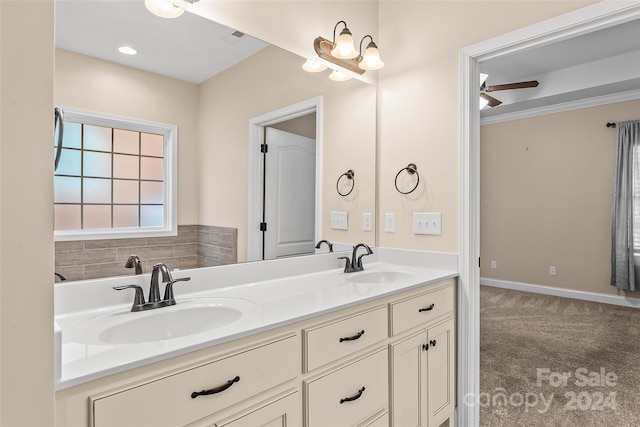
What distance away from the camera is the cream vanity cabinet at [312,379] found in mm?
828

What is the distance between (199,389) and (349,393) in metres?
0.61

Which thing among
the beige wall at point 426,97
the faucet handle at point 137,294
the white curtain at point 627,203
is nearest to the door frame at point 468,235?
the beige wall at point 426,97

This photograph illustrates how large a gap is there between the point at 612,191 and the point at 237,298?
488cm

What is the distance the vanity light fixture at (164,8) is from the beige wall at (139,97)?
0.77 ft

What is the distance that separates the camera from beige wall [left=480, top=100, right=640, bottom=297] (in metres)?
4.48

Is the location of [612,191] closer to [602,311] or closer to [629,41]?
[602,311]

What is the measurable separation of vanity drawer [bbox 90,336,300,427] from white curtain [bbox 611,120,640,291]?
4760 millimetres

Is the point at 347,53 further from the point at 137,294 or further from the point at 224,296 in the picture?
the point at 137,294

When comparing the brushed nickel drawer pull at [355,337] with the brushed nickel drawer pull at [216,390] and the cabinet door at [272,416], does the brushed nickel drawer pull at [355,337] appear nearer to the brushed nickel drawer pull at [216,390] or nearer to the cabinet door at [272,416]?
the cabinet door at [272,416]

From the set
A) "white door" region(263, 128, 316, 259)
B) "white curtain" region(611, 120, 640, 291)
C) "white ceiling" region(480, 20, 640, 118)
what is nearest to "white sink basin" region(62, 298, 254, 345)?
"white door" region(263, 128, 316, 259)

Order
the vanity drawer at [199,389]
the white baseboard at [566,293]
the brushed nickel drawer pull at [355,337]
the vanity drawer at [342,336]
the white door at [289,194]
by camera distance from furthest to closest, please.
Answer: the white baseboard at [566,293] → the white door at [289,194] → the brushed nickel drawer pull at [355,337] → the vanity drawer at [342,336] → the vanity drawer at [199,389]

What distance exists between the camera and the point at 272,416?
1.08 m

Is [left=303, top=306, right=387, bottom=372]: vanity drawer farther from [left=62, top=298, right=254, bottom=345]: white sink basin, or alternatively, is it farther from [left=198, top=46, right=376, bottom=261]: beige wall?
[left=198, top=46, right=376, bottom=261]: beige wall

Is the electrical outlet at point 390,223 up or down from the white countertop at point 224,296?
up
